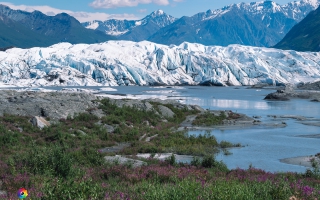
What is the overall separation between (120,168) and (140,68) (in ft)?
391

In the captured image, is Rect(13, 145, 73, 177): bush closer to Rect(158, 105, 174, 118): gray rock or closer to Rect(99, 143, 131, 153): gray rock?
Rect(99, 143, 131, 153): gray rock

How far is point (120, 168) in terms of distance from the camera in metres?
12.8

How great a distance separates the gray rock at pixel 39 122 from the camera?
24069 millimetres

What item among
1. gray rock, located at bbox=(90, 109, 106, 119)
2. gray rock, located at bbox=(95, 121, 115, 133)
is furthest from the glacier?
gray rock, located at bbox=(95, 121, 115, 133)

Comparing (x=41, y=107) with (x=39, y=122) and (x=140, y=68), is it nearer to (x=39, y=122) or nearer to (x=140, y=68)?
(x=39, y=122)

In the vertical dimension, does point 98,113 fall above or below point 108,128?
above

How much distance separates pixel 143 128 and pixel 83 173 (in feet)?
54.4

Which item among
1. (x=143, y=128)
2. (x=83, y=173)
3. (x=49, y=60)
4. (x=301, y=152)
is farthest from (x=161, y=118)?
(x=49, y=60)

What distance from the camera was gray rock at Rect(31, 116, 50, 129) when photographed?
2407cm

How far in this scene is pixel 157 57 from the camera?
14150cm

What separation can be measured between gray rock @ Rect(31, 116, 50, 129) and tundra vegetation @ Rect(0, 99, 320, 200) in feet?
1.46

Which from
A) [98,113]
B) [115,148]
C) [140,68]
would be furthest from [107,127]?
[140,68]

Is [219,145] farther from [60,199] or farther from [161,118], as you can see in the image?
[60,199]

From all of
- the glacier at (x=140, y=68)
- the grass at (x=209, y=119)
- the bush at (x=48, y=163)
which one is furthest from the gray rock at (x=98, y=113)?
the glacier at (x=140, y=68)
